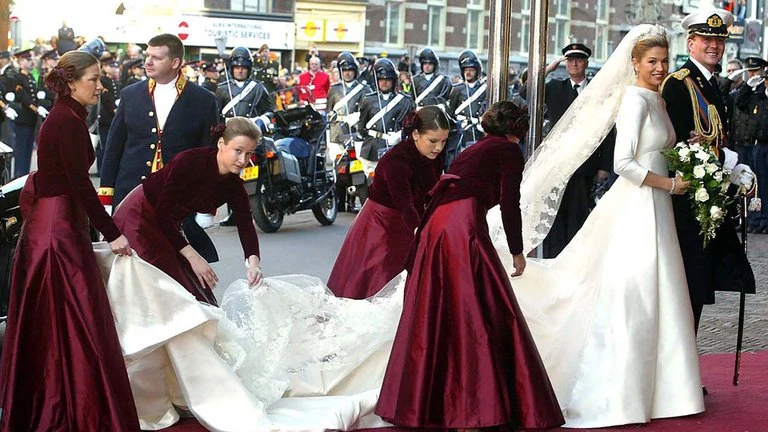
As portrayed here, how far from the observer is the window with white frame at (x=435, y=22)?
1544 cm

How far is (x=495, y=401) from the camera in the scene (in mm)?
5426

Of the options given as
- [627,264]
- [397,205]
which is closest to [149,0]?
[397,205]

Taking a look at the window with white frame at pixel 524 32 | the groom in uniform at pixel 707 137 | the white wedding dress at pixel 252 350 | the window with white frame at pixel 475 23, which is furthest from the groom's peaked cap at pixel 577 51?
the white wedding dress at pixel 252 350

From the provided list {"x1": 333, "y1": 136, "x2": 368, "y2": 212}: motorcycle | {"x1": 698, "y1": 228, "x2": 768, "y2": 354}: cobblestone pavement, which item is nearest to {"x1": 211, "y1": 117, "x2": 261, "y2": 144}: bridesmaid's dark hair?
{"x1": 698, "y1": 228, "x2": 768, "y2": 354}: cobblestone pavement

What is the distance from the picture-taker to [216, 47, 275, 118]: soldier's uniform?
14773mm

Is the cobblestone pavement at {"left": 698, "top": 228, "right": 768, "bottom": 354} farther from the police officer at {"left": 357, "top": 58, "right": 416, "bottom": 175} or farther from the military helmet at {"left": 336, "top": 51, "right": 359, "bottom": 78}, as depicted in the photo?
the military helmet at {"left": 336, "top": 51, "right": 359, "bottom": 78}

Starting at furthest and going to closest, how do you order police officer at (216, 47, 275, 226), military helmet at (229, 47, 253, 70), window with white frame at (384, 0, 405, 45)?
window with white frame at (384, 0, 405, 45), military helmet at (229, 47, 253, 70), police officer at (216, 47, 275, 226)

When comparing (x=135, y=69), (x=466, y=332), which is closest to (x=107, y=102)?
(x=135, y=69)

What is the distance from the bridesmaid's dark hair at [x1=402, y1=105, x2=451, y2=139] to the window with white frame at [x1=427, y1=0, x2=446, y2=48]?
7958 mm

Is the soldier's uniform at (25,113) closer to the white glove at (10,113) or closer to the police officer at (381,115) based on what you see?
the white glove at (10,113)

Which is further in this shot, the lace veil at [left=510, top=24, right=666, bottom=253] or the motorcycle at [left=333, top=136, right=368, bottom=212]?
the motorcycle at [left=333, top=136, right=368, bottom=212]

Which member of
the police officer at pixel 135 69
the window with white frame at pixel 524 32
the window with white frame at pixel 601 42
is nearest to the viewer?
the window with white frame at pixel 524 32

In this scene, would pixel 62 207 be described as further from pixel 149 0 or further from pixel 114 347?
pixel 149 0

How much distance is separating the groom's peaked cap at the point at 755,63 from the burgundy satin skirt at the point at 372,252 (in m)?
9.15
